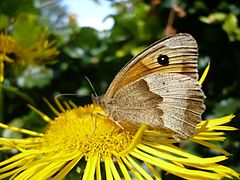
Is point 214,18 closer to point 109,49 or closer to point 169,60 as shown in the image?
point 109,49

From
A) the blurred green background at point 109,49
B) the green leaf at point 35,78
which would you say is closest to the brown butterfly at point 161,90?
the blurred green background at point 109,49

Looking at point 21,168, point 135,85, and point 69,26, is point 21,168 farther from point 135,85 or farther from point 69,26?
point 69,26

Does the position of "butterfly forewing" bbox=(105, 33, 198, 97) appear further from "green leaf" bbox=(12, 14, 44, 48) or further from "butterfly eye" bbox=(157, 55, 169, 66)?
"green leaf" bbox=(12, 14, 44, 48)

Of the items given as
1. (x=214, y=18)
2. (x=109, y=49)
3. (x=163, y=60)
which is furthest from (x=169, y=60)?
(x=109, y=49)

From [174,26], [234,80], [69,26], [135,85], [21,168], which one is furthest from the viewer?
[69,26]

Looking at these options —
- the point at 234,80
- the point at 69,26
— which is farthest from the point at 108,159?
the point at 69,26

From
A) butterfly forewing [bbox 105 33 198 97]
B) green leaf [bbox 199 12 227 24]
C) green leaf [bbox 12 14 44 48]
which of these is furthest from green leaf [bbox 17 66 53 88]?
butterfly forewing [bbox 105 33 198 97]

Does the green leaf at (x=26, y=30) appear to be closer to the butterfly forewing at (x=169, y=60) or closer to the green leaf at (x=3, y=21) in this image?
the green leaf at (x=3, y=21)
